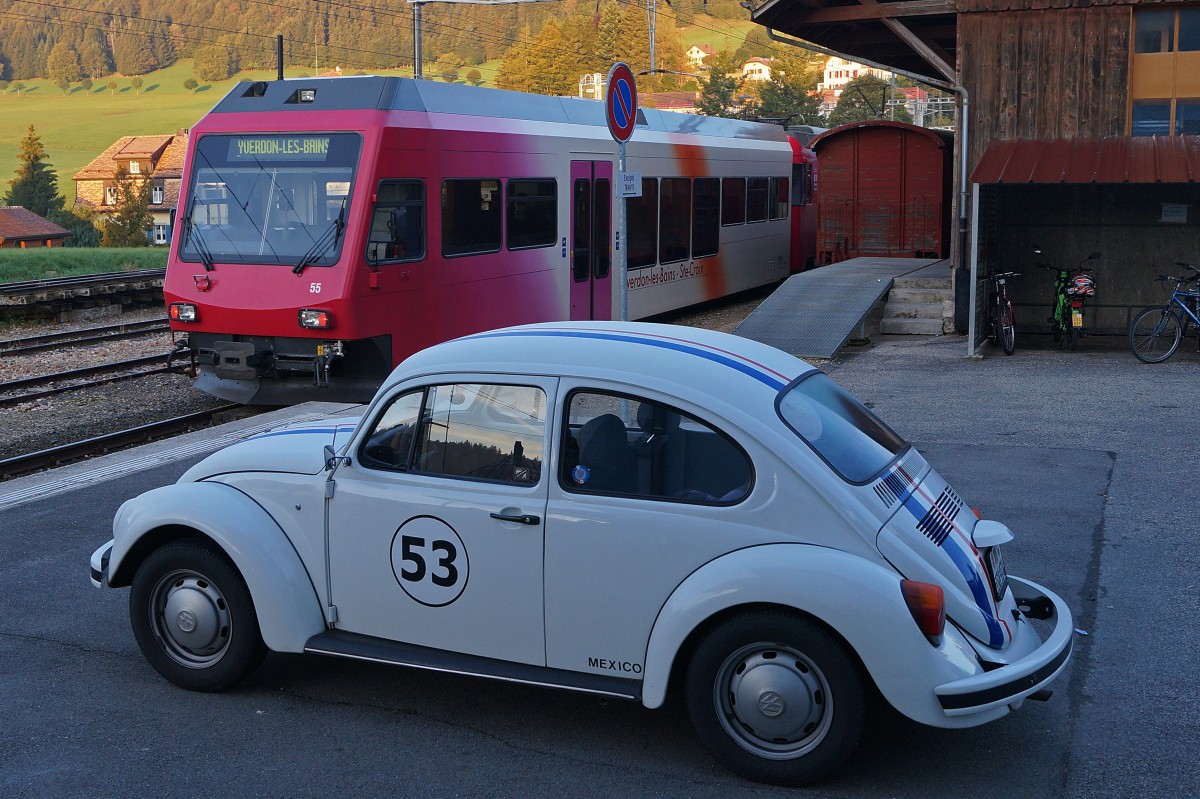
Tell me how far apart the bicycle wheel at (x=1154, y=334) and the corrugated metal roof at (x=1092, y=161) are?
1441mm

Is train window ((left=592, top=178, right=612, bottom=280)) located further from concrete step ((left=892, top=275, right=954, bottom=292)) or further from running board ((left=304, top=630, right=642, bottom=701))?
running board ((left=304, top=630, right=642, bottom=701))

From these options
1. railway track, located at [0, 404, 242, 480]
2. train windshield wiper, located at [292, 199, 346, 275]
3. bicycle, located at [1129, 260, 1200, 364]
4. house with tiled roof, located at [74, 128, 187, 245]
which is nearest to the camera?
railway track, located at [0, 404, 242, 480]

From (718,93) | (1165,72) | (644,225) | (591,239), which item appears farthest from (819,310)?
(718,93)

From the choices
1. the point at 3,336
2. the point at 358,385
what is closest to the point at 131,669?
the point at 358,385

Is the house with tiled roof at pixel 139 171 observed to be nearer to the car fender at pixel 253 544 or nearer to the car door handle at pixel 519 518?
the car fender at pixel 253 544

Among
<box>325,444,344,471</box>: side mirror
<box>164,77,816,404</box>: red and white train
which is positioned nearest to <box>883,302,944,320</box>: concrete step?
<box>164,77,816,404</box>: red and white train

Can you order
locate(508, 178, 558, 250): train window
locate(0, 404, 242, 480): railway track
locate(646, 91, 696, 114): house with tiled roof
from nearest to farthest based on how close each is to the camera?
locate(0, 404, 242, 480): railway track
locate(508, 178, 558, 250): train window
locate(646, 91, 696, 114): house with tiled roof

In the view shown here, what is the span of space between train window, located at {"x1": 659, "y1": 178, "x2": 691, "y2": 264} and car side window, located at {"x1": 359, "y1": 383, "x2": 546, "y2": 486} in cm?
1397

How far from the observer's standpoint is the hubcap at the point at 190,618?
5.11m

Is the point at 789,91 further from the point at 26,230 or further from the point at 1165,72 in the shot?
the point at 1165,72

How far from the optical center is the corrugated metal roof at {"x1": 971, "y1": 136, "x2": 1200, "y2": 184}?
1386 cm

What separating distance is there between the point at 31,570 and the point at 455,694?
9.77 ft

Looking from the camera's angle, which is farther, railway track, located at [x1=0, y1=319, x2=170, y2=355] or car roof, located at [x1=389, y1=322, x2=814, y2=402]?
railway track, located at [x1=0, y1=319, x2=170, y2=355]

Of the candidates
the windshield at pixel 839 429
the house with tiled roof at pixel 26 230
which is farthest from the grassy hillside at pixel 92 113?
the windshield at pixel 839 429
